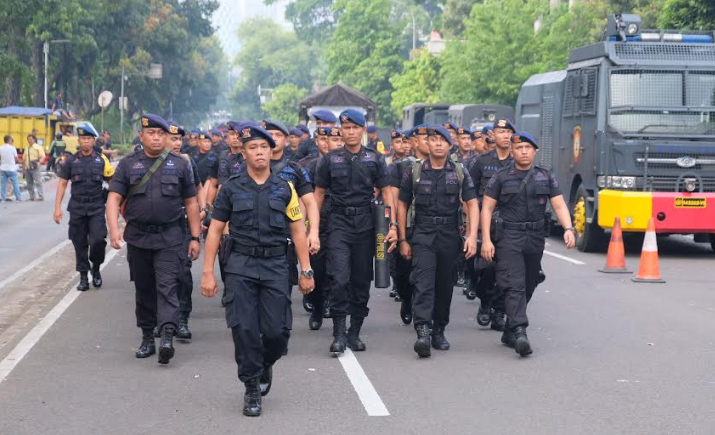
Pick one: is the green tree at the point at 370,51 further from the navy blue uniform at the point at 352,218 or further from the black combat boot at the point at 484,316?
the navy blue uniform at the point at 352,218

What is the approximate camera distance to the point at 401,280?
35.8ft

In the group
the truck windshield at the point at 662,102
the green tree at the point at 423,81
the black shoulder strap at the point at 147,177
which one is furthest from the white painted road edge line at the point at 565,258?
the green tree at the point at 423,81

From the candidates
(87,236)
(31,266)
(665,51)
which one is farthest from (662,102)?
(31,266)

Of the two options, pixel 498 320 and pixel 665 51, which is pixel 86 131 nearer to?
pixel 498 320

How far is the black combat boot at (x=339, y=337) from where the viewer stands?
378 inches

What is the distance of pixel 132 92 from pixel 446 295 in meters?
77.2

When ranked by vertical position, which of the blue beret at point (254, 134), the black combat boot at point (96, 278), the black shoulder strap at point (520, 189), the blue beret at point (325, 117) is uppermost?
the blue beret at point (325, 117)

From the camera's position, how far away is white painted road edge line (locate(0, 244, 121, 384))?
9148 millimetres

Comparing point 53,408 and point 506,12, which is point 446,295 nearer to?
point 53,408

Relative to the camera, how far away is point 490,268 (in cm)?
1102

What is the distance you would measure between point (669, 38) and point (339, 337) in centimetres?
1039

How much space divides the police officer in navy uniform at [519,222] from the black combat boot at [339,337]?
1211mm

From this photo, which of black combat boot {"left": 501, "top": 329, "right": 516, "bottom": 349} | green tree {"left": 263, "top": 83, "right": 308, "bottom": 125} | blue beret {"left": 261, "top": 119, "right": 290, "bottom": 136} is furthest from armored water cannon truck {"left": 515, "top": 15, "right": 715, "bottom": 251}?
green tree {"left": 263, "top": 83, "right": 308, "bottom": 125}

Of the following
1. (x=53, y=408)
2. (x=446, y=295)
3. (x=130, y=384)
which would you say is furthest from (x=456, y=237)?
(x=53, y=408)
